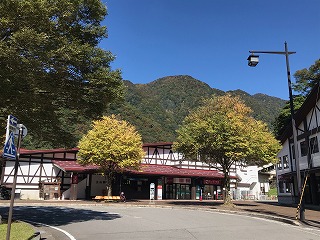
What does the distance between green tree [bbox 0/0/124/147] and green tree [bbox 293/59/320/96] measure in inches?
1562

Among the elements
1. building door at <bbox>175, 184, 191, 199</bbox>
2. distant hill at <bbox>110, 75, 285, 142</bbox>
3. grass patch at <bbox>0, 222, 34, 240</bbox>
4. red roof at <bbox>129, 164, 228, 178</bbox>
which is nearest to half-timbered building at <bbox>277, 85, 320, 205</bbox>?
red roof at <bbox>129, 164, 228, 178</bbox>

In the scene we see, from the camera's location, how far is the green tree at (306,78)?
145 ft

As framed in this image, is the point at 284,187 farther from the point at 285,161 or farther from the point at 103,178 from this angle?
the point at 103,178

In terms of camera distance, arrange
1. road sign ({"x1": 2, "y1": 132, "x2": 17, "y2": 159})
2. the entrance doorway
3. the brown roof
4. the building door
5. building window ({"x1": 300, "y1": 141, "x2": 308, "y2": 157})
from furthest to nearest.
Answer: the building door
the entrance doorway
building window ({"x1": 300, "y1": 141, "x2": 308, "y2": 157})
the brown roof
road sign ({"x1": 2, "y1": 132, "x2": 17, "y2": 159})

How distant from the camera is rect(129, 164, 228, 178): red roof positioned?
36.1 meters

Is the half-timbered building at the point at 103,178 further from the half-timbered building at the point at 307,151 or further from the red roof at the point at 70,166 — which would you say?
the half-timbered building at the point at 307,151

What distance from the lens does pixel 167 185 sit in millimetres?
40031

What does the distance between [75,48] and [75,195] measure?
83.0 ft

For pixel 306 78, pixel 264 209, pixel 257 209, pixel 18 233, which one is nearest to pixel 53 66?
pixel 18 233

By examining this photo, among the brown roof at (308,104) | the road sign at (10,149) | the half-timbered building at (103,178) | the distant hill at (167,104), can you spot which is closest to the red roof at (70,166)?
the half-timbered building at (103,178)

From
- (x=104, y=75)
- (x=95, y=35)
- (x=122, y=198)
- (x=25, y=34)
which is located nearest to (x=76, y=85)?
(x=104, y=75)

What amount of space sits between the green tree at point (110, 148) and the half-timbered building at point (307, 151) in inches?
582

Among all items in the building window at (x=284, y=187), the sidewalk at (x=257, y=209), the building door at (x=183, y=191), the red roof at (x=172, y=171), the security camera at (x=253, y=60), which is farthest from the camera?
the building door at (x=183, y=191)

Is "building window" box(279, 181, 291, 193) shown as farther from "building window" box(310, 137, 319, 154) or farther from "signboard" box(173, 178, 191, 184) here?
"signboard" box(173, 178, 191, 184)
